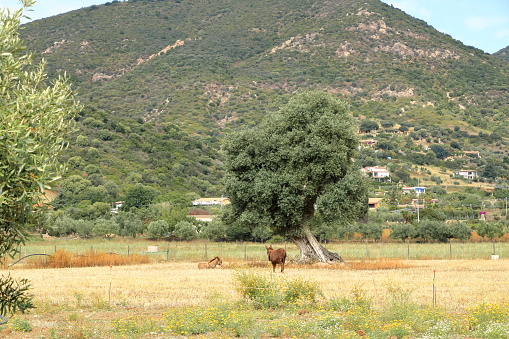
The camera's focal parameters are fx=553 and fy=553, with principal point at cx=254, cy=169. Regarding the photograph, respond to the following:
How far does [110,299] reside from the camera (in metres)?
21.0

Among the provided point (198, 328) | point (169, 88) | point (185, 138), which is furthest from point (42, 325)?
point (169, 88)

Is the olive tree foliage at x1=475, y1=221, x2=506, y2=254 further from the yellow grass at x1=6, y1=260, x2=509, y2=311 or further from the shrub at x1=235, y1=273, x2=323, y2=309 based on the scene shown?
the shrub at x1=235, y1=273, x2=323, y2=309

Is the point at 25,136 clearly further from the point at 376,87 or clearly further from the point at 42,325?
the point at 376,87

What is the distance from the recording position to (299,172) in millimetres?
35188

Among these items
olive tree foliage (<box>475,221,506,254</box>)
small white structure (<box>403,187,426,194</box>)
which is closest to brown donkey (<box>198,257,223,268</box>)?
olive tree foliage (<box>475,221,506,254</box>)

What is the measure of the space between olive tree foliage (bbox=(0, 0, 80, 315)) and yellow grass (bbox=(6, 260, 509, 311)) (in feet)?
27.5

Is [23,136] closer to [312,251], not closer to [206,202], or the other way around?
[312,251]

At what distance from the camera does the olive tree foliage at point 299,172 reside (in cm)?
3488

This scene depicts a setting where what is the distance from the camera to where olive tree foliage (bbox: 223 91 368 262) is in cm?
3488

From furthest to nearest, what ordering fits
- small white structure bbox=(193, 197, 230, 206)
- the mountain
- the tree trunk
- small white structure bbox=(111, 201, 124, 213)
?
the mountain, small white structure bbox=(193, 197, 230, 206), small white structure bbox=(111, 201, 124, 213), the tree trunk

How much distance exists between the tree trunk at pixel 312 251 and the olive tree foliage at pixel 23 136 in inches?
1016

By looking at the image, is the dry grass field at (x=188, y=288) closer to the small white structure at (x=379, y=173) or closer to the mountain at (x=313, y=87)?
the mountain at (x=313, y=87)

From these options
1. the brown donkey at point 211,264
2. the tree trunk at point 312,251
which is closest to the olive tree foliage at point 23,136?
the brown donkey at point 211,264

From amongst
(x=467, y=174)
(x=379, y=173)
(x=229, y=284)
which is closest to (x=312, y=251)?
(x=229, y=284)
